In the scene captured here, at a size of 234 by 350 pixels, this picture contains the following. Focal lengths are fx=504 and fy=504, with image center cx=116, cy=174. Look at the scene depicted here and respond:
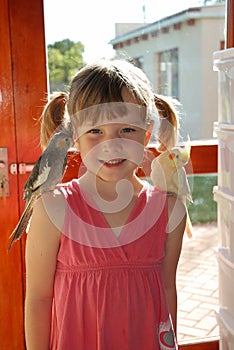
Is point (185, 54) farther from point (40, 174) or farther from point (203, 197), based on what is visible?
point (40, 174)

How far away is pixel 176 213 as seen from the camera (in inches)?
48.4

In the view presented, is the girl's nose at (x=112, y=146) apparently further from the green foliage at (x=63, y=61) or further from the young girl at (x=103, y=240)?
the green foliage at (x=63, y=61)

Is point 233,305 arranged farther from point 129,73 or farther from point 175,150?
point 129,73

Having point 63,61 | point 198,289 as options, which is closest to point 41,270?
point 63,61

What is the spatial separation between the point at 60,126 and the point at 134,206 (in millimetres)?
259

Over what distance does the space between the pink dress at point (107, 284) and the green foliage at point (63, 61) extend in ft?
1.93

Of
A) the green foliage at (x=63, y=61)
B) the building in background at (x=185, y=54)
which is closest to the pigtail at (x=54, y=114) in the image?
the green foliage at (x=63, y=61)

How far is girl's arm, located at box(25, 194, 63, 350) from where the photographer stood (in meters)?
1.13

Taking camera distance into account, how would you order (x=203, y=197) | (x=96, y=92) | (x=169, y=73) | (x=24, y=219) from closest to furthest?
1. (x=96, y=92)
2. (x=24, y=219)
3. (x=169, y=73)
4. (x=203, y=197)

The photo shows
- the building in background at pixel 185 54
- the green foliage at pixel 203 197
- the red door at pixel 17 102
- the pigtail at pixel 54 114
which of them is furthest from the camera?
the green foliage at pixel 203 197

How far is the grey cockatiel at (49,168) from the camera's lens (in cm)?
114

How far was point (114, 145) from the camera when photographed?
1.09 m

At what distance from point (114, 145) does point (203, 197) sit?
1.03 m

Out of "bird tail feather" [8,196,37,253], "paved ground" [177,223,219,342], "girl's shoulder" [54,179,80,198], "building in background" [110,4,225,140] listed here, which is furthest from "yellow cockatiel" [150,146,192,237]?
"paved ground" [177,223,219,342]
